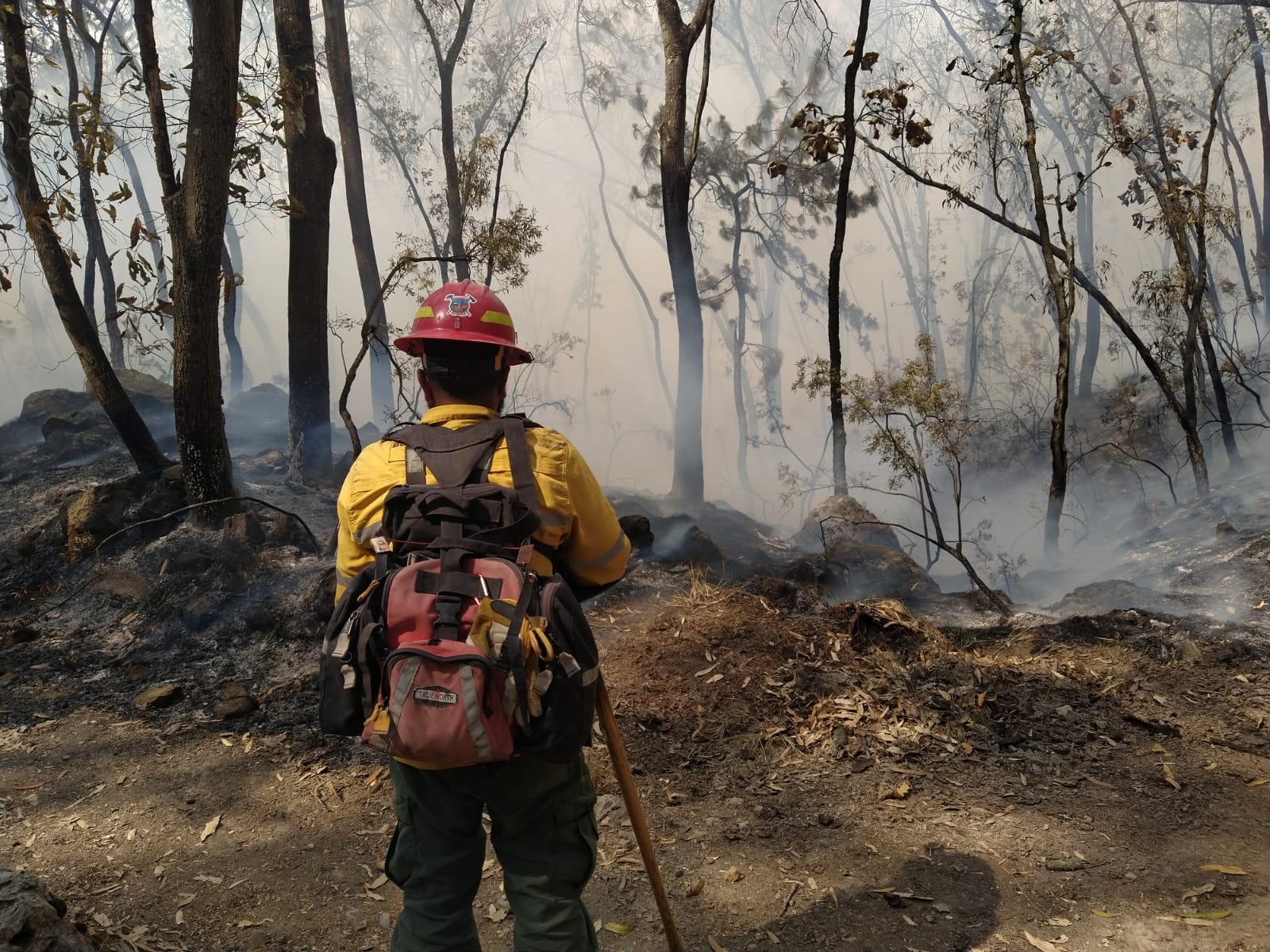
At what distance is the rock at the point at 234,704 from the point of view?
486cm

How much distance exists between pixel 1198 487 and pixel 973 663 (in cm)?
639

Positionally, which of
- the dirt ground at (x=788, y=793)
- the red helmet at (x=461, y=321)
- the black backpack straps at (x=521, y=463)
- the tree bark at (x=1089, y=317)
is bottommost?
the dirt ground at (x=788, y=793)

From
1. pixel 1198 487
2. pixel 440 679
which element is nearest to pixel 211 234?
pixel 440 679

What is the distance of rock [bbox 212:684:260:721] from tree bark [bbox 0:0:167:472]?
3.56 metres

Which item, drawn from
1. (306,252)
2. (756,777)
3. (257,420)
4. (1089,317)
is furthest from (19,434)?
(1089,317)

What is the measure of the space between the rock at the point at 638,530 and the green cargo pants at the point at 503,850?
5.18 meters

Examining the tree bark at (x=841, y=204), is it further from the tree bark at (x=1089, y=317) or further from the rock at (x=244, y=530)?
the tree bark at (x=1089, y=317)

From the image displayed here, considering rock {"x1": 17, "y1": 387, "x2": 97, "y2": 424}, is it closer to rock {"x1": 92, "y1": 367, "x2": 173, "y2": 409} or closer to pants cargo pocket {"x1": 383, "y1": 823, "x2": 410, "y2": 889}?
rock {"x1": 92, "y1": 367, "x2": 173, "y2": 409}

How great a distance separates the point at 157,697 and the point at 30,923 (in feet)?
9.93

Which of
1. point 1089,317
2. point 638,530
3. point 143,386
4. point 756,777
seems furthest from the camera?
point 1089,317

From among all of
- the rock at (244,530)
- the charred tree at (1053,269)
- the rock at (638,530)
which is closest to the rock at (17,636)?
the rock at (244,530)

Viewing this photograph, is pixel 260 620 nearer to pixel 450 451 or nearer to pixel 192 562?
pixel 192 562

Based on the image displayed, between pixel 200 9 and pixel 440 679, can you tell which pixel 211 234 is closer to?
pixel 200 9

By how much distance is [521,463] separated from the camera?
6.82 ft
